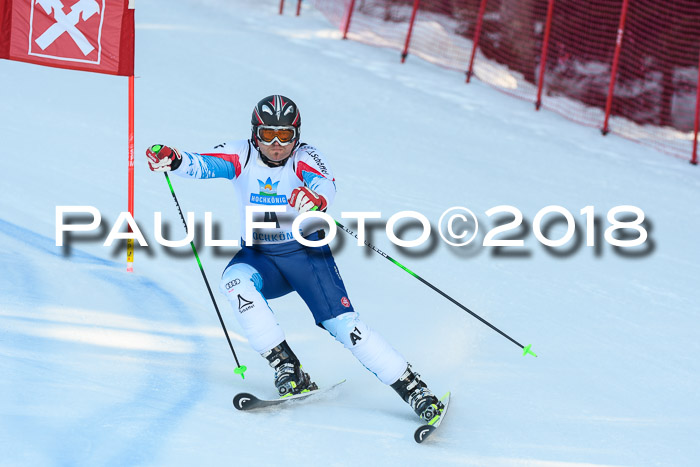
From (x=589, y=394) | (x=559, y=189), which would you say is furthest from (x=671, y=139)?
(x=589, y=394)

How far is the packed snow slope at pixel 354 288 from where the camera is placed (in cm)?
414

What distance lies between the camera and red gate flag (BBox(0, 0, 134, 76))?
5406 mm

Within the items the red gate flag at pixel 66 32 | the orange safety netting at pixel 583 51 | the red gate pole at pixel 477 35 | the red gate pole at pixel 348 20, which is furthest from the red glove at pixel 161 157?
the red gate pole at pixel 348 20

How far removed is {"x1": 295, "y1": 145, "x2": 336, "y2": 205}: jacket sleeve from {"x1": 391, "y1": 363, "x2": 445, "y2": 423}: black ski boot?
3.06 ft

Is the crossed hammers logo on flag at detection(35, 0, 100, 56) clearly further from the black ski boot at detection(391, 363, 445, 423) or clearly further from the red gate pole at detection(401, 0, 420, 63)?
the red gate pole at detection(401, 0, 420, 63)

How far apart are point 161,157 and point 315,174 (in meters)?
0.74

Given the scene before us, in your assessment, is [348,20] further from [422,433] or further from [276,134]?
[422,433]

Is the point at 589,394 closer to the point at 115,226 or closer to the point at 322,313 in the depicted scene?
the point at 322,313

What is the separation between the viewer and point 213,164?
179 inches

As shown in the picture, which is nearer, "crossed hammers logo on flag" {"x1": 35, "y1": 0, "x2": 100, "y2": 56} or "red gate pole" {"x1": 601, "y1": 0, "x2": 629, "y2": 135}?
"crossed hammers logo on flag" {"x1": 35, "y1": 0, "x2": 100, "y2": 56}

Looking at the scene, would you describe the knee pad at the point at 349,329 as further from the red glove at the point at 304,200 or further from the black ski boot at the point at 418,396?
the red glove at the point at 304,200

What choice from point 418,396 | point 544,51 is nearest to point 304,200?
point 418,396

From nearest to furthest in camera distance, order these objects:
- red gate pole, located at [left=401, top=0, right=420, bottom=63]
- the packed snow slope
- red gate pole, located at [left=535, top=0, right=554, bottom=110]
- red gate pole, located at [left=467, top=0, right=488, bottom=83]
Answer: the packed snow slope
red gate pole, located at [left=535, top=0, right=554, bottom=110]
red gate pole, located at [left=467, top=0, right=488, bottom=83]
red gate pole, located at [left=401, top=0, right=420, bottom=63]

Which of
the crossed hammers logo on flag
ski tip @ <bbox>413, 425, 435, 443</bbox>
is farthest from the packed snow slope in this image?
the crossed hammers logo on flag
